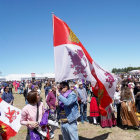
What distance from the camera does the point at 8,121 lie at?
12.0ft

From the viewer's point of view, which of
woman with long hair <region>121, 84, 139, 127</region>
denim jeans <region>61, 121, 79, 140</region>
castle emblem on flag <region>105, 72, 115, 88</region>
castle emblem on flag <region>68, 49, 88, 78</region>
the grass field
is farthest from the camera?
woman with long hair <region>121, 84, 139, 127</region>

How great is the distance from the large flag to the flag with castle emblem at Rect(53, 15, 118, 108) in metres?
1.86

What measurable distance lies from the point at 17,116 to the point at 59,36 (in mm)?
2515

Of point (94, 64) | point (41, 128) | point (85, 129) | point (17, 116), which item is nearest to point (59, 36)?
point (94, 64)

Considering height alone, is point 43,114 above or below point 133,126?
above

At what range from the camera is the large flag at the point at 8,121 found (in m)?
3.53

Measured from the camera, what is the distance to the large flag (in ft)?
11.6

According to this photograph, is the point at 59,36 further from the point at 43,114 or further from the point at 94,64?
the point at 43,114

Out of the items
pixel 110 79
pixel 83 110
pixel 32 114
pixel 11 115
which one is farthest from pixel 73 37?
pixel 83 110

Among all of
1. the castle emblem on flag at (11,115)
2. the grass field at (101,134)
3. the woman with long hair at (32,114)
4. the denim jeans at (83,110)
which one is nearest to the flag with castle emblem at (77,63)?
the woman with long hair at (32,114)

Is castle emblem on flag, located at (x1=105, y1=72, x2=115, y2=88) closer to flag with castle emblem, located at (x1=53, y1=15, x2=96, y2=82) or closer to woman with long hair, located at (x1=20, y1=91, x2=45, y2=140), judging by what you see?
flag with castle emblem, located at (x1=53, y1=15, x2=96, y2=82)

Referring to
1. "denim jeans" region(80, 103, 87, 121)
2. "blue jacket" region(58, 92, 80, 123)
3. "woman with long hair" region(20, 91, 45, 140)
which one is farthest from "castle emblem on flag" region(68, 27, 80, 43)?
"denim jeans" region(80, 103, 87, 121)

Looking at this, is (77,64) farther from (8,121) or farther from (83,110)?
(83,110)

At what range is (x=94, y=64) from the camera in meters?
3.71
